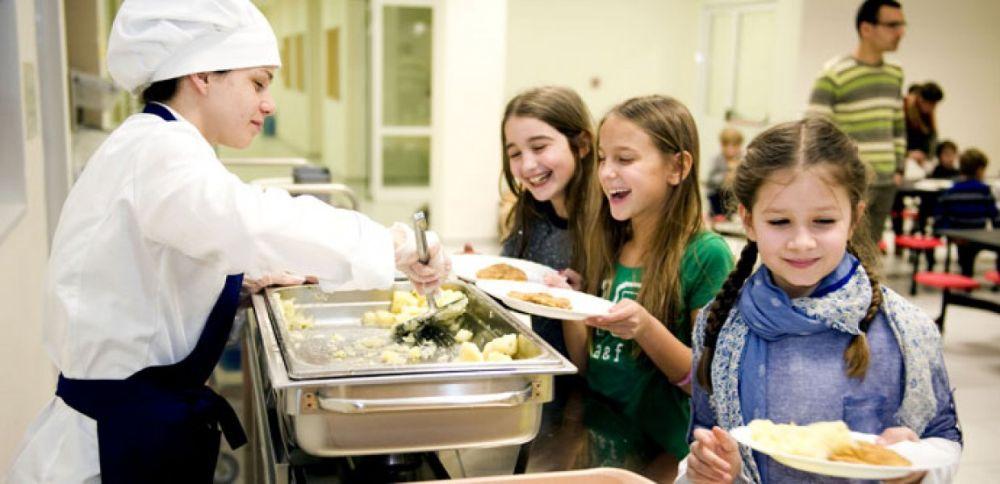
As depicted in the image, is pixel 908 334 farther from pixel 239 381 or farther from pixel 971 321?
pixel 971 321

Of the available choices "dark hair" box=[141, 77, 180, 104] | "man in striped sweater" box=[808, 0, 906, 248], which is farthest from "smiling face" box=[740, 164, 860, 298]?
"man in striped sweater" box=[808, 0, 906, 248]

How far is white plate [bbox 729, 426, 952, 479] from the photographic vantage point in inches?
37.5

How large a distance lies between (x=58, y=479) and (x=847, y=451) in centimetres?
104

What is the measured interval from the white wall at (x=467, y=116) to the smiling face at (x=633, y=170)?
497cm

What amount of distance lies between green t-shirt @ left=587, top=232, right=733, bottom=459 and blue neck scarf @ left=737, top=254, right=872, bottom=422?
0.35m

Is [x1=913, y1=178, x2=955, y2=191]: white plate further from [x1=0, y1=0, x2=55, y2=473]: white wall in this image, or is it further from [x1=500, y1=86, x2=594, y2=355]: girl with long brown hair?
[x1=0, y1=0, x2=55, y2=473]: white wall

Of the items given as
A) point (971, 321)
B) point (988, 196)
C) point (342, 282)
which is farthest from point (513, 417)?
point (988, 196)

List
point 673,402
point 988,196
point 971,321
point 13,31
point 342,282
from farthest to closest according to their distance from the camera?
point 988,196 → point 971,321 → point 13,31 → point 673,402 → point 342,282

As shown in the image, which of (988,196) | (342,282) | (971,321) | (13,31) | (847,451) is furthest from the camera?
(988,196)

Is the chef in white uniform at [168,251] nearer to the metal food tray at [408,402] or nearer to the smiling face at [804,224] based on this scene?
the metal food tray at [408,402]

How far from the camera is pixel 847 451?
1.00 meters

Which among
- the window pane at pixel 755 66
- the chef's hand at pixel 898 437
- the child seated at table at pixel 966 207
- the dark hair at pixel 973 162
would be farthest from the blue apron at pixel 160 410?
the window pane at pixel 755 66

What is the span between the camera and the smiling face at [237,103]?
126cm

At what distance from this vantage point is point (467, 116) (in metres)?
6.60
